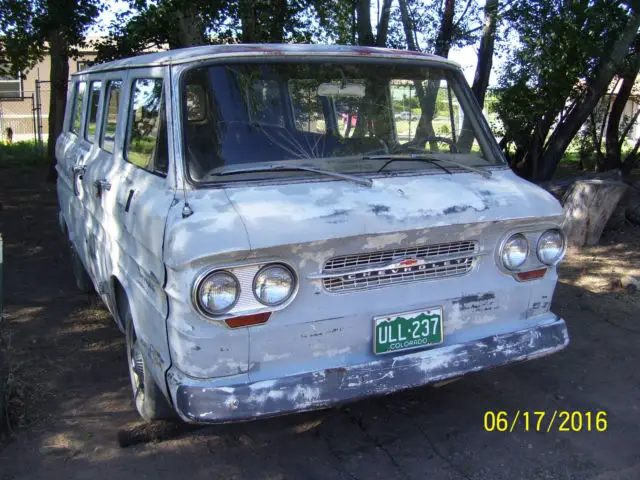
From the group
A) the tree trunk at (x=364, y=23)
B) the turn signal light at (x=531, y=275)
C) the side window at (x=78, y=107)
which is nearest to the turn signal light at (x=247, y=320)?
the turn signal light at (x=531, y=275)

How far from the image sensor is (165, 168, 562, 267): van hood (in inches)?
107

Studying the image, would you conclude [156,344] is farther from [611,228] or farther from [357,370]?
[611,228]

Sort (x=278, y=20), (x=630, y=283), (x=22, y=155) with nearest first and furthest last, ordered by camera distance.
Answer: (x=630, y=283) → (x=278, y=20) → (x=22, y=155)

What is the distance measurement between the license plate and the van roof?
1.56 meters

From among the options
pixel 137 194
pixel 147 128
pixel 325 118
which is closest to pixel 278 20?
pixel 325 118

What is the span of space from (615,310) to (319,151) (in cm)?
334

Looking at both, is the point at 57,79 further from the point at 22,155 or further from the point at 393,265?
the point at 393,265

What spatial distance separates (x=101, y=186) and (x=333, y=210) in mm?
1811

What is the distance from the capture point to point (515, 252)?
11.0ft

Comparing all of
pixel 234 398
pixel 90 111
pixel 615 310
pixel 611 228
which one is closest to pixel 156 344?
pixel 234 398

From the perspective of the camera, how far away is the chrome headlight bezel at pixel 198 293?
2.69m

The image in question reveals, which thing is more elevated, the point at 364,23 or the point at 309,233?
the point at 364,23

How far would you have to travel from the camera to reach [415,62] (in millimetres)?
3953
